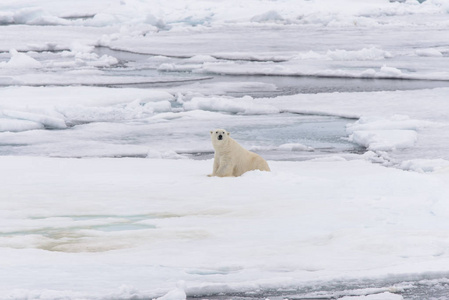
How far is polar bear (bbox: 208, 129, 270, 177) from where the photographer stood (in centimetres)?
506

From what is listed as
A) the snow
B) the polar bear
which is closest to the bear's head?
the polar bear

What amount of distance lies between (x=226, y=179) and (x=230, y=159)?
0.33 meters

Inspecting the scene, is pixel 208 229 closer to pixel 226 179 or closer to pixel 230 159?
pixel 226 179

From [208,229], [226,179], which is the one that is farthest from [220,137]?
[208,229]

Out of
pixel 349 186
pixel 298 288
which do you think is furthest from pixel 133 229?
pixel 349 186

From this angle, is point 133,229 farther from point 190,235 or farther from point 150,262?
point 150,262

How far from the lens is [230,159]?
16.7ft

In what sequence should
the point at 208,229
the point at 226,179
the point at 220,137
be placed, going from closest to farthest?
the point at 208,229, the point at 226,179, the point at 220,137

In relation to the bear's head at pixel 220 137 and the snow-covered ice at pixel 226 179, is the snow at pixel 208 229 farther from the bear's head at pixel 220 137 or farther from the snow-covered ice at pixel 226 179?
the bear's head at pixel 220 137

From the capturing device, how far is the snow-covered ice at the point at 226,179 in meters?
2.87

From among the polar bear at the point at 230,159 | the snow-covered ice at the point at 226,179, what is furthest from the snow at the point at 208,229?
the polar bear at the point at 230,159

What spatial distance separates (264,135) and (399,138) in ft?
4.59

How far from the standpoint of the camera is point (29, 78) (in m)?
12.5

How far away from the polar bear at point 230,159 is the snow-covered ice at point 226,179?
0.76ft
